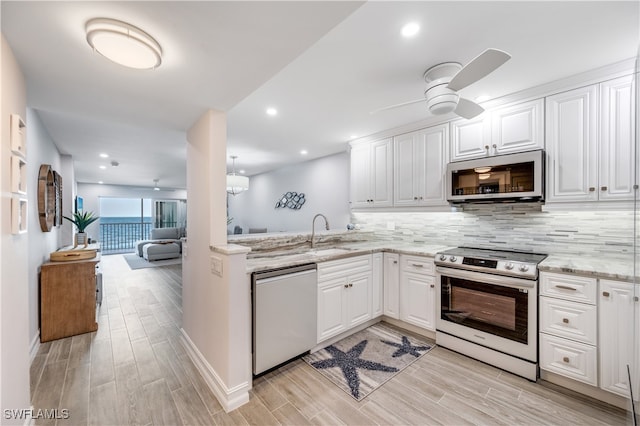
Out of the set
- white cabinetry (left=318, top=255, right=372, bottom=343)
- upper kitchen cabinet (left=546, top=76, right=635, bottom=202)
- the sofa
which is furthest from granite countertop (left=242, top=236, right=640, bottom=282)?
the sofa

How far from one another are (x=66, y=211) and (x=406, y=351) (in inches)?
240

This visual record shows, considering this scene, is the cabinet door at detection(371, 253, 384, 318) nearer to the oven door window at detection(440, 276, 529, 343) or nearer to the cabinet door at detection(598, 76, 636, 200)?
the oven door window at detection(440, 276, 529, 343)

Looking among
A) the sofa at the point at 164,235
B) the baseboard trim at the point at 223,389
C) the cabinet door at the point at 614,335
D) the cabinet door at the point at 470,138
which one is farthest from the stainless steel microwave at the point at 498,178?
the sofa at the point at 164,235

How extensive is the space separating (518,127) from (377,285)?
216 centimetres

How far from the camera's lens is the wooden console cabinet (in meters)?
2.87

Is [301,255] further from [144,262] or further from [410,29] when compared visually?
[144,262]

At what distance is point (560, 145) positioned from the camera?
2.33 meters

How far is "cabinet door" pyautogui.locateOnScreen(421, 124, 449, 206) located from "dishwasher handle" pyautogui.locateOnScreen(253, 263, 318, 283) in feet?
5.50

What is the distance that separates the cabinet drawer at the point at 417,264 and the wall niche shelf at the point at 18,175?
3.11 meters

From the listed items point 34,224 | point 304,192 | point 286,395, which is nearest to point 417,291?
point 286,395

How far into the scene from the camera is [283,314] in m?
2.23

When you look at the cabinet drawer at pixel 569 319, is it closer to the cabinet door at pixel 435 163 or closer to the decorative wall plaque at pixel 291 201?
the cabinet door at pixel 435 163

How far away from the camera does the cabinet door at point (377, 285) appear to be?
307 cm

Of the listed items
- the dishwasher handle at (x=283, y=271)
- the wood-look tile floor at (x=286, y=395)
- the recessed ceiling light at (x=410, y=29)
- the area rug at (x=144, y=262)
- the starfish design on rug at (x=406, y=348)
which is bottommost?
the wood-look tile floor at (x=286, y=395)
